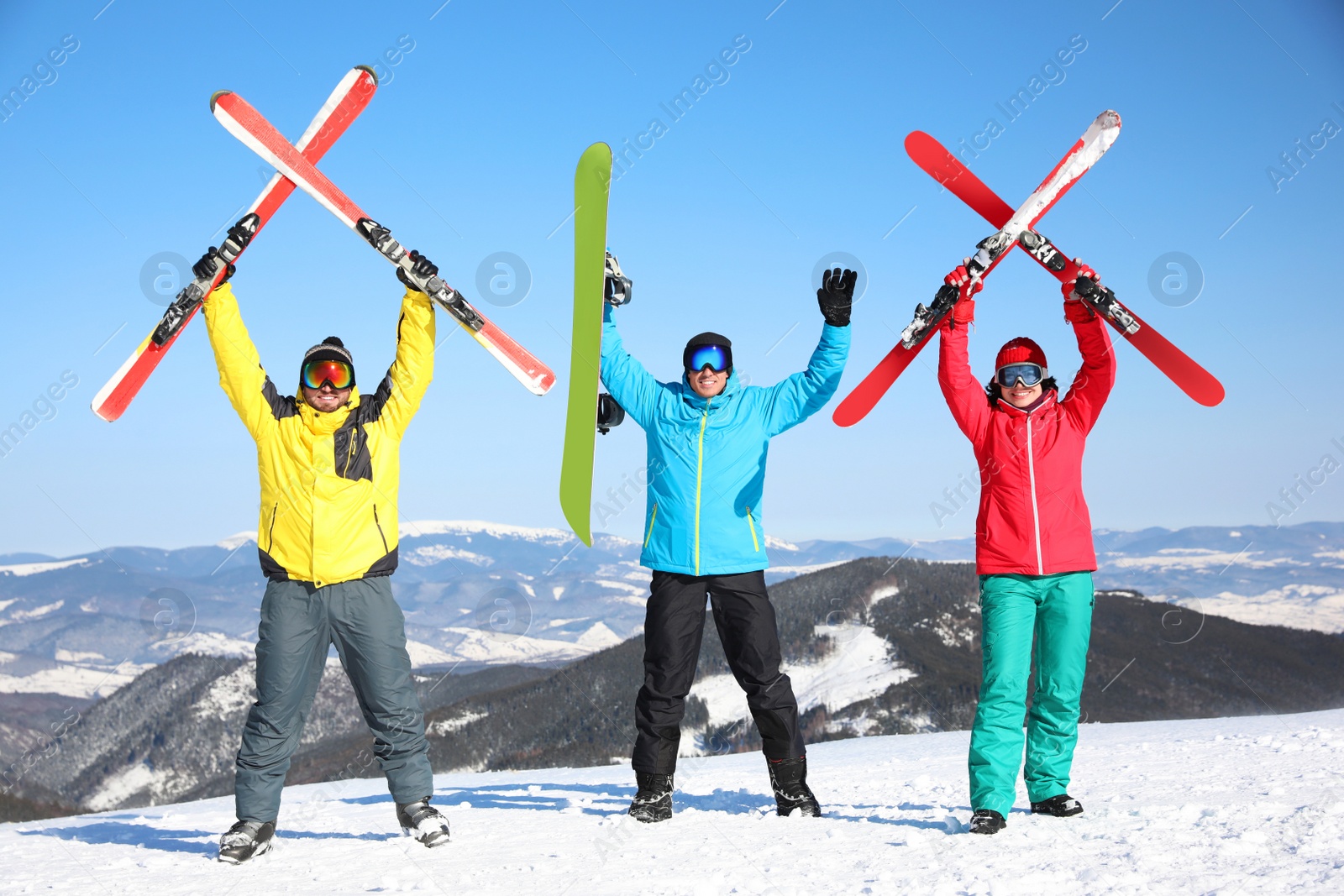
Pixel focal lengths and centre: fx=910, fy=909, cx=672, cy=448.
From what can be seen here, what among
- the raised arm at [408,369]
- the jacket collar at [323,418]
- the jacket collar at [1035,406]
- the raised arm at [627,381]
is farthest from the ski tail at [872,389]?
the jacket collar at [323,418]

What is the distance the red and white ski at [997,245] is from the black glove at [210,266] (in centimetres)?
327

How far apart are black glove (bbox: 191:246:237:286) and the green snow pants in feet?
12.9

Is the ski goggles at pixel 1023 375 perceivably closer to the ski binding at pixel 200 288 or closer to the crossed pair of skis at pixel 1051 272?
the crossed pair of skis at pixel 1051 272

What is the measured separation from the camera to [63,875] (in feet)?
12.9

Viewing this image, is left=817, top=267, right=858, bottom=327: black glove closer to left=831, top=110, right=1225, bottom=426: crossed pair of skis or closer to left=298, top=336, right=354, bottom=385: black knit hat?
left=831, top=110, right=1225, bottom=426: crossed pair of skis

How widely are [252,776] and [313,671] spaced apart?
1.68 feet

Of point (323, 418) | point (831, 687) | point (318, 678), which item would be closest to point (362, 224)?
point (323, 418)

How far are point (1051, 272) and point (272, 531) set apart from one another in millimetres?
4104

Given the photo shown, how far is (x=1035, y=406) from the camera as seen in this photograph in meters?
4.41

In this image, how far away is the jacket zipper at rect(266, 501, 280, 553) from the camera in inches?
164

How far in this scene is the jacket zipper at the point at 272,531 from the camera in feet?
13.6

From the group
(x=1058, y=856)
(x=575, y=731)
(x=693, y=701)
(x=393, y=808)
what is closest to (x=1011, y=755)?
(x=1058, y=856)

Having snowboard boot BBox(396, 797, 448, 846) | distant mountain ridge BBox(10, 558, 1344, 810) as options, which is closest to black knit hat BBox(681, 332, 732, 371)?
snowboard boot BBox(396, 797, 448, 846)

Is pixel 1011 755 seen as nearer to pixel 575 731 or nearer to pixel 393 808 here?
pixel 393 808
